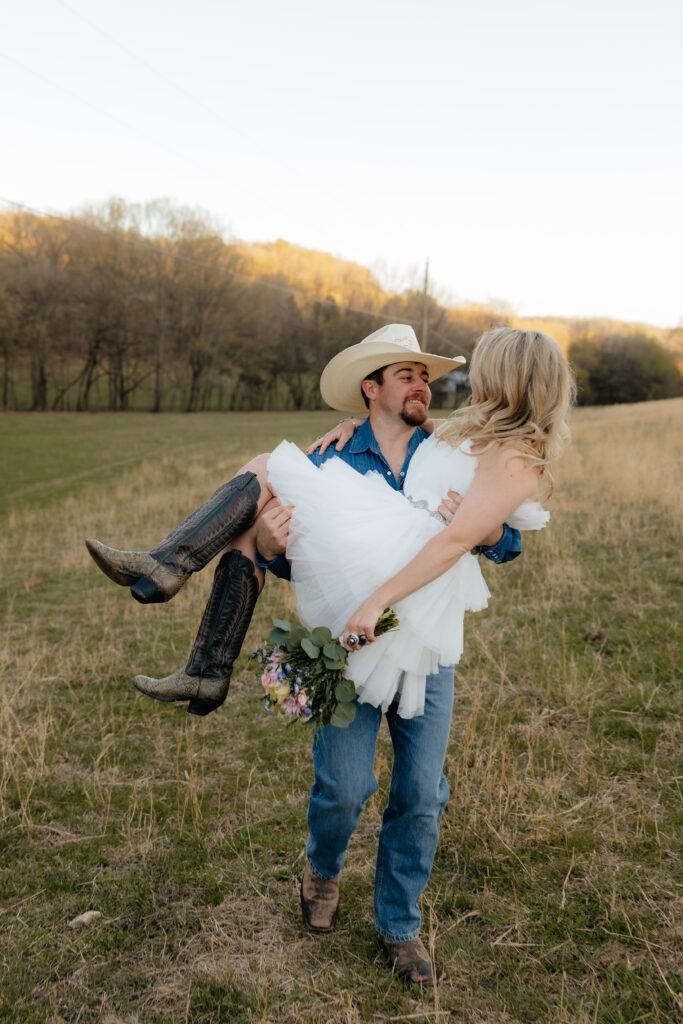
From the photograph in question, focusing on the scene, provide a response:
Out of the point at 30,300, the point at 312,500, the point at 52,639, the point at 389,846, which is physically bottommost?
the point at 52,639

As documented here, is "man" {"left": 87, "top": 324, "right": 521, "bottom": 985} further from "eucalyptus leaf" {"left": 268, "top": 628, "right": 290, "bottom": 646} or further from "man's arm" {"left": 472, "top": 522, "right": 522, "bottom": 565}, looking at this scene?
"eucalyptus leaf" {"left": 268, "top": 628, "right": 290, "bottom": 646}

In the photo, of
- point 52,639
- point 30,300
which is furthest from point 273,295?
point 52,639

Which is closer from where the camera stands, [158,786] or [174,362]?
[158,786]

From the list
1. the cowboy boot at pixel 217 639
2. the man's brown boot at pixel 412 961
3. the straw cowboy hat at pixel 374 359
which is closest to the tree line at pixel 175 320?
the straw cowboy hat at pixel 374 359

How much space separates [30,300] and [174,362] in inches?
598

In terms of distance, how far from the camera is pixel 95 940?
3137 mm

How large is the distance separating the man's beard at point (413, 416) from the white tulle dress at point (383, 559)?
0.24 m

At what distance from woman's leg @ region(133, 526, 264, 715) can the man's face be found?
863mm

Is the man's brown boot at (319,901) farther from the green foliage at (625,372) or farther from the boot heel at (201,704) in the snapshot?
the green foliage at (625,372)

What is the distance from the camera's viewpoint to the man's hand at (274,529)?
3.05m

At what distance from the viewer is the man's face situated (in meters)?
3.30

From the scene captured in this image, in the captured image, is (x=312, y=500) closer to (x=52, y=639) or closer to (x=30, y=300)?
(x=52, y=639)

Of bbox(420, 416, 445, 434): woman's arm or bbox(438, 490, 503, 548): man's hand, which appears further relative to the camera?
bbox(420, 416, 445, 434): woman's arm

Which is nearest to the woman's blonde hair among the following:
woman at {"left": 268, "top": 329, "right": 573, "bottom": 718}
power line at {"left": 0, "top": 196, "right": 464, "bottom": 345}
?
woman at {"left": 268, "top": 329, "right": 573, "bottom": 718}
